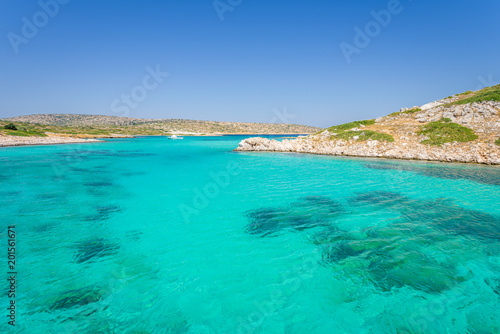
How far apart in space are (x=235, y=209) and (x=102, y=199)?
10.5 metres

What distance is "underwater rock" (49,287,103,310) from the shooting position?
20.7ft

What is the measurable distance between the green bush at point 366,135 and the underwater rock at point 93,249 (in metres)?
48.0

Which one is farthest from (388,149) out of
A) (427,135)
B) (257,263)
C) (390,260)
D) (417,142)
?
(257,263)

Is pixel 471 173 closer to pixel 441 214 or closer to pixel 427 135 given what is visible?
pixel 427 135

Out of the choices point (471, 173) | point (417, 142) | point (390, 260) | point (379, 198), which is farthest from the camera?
point (417, 142)

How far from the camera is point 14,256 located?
878 cm

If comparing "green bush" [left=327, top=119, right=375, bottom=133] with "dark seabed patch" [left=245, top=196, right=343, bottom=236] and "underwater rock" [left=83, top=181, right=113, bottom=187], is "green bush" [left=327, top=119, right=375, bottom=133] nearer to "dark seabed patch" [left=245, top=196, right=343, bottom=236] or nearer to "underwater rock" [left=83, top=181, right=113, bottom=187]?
"dark seabed patch" [left=245, top=196, right=343, bottom=236]

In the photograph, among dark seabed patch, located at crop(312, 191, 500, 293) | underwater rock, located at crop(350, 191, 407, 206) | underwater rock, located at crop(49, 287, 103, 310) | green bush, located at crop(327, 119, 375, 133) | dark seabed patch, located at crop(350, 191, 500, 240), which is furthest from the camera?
green bush, located at crop(327, 119, 375, 133)

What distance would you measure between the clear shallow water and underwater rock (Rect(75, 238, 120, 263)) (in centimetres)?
7

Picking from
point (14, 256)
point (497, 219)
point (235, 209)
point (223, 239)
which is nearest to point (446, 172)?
point (497, 219)

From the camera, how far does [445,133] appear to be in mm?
39062

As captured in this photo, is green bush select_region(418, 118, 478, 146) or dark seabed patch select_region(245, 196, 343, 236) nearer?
dark seabed patch select_region(245, 196, 343, 236)

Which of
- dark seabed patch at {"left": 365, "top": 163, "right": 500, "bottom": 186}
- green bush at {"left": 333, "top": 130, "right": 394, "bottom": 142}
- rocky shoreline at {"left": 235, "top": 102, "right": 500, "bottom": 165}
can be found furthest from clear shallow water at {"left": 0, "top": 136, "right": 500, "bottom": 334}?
green bush at {"left": 333, "top": 130, "right": 394, "bottom": 142}

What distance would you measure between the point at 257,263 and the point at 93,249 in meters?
7.02
